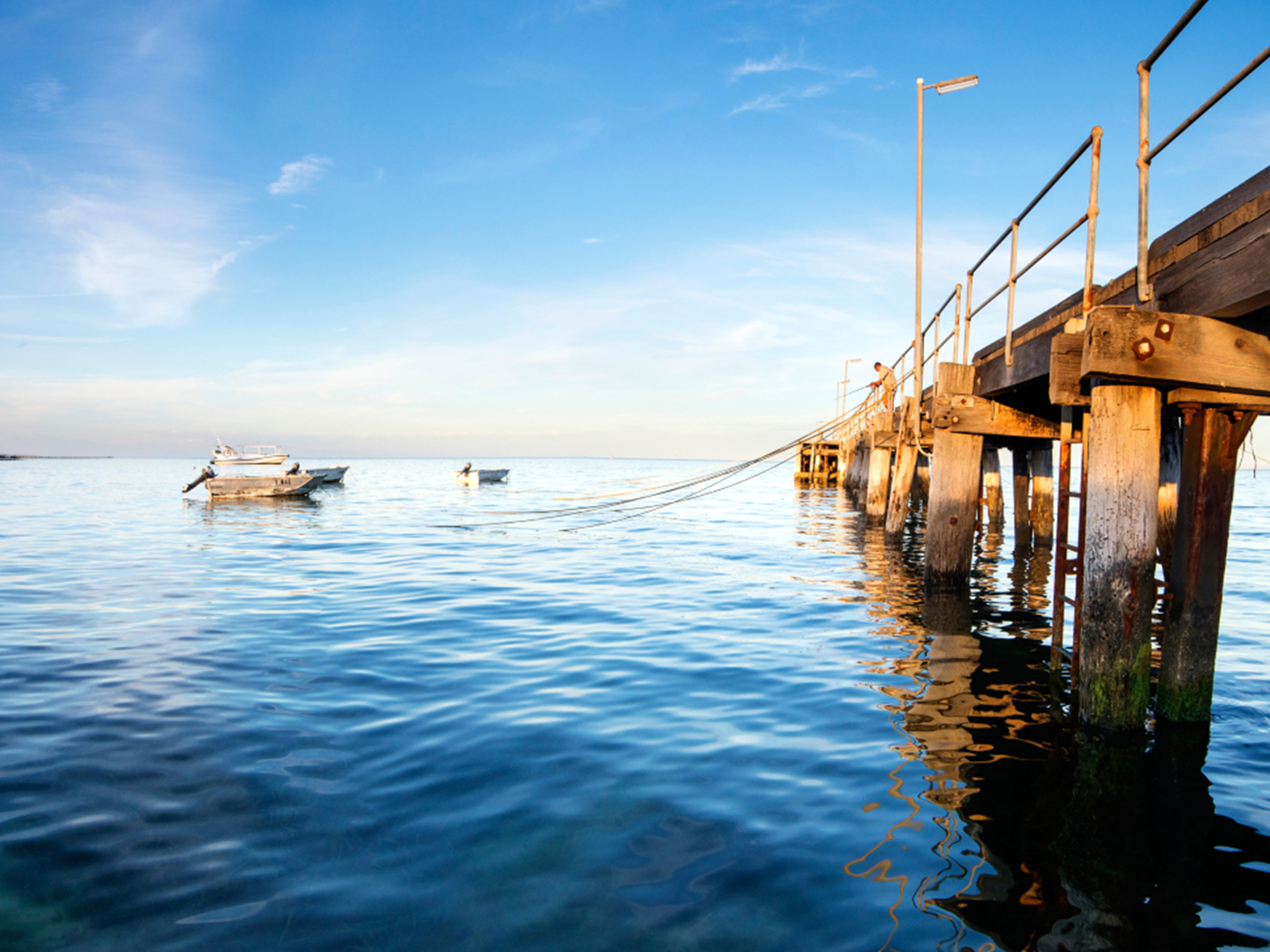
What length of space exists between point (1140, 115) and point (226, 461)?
Result: 1620 inches

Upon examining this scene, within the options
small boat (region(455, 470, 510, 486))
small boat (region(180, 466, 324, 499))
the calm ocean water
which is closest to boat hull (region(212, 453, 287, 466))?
small boat (region(180, 466, 324, 499))

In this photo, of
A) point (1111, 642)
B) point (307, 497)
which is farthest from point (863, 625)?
point (307, 497)

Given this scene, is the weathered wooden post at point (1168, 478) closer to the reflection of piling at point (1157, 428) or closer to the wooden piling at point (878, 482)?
the reflection of piling at point (1157, 428)

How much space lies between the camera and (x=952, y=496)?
11203 mm

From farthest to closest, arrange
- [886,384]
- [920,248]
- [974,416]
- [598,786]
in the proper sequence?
1. [886,384]
2. [920,248]
3. [974,416]
4. [598,786]

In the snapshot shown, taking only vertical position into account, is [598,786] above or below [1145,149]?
below

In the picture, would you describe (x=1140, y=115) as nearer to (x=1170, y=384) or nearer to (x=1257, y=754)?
(x=1170, y=384)

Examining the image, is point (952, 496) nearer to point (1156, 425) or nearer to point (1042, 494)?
point (1156, 425)

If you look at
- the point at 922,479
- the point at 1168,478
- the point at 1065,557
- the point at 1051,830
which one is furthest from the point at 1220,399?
the point at 922,479

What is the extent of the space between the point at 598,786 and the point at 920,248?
15.6m

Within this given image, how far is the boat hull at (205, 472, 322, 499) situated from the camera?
36.3 meters

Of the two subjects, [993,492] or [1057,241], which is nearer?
[1057,241]

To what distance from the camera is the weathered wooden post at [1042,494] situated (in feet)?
58.5

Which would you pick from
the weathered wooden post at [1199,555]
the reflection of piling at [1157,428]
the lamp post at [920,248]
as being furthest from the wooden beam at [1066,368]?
the lamp post at [920,248]
